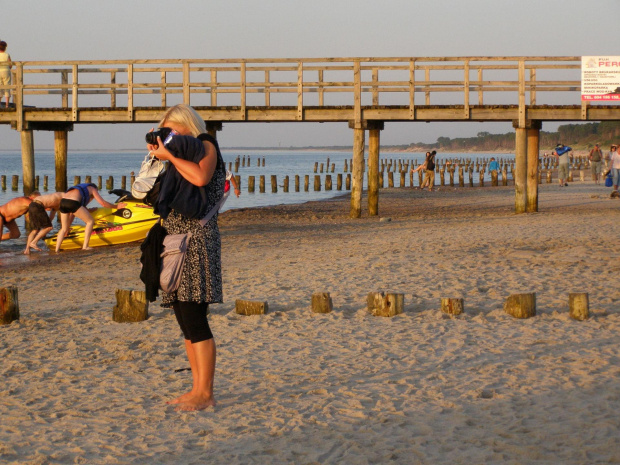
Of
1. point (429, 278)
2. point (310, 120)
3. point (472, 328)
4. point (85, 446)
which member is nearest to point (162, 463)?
point (85, 446)

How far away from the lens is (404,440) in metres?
4.38

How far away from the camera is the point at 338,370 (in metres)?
5.87

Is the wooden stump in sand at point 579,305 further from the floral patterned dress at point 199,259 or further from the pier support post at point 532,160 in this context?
the pier support post at point 532,160

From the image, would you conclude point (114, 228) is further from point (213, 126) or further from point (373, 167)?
point (373, 167)

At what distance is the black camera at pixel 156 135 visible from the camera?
4.59m

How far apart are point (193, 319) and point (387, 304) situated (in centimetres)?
320

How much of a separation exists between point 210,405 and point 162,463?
2.92 ft

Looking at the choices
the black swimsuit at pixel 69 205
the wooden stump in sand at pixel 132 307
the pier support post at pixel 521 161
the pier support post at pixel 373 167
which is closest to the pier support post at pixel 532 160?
the pier support post at pixel 521 161

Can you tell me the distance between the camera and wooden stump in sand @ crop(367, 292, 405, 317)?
7.61m

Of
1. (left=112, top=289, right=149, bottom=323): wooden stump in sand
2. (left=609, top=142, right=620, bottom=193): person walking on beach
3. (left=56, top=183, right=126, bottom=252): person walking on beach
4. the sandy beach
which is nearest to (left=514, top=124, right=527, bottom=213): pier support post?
(left=609, top=142, right=620, bottom=193): person walking on beach

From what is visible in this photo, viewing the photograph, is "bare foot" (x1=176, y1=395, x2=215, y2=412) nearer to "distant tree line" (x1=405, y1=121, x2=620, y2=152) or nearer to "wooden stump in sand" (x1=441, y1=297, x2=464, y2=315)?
"wooden stump in sand" (x1=441, y1=297, x2=464, y2=315)

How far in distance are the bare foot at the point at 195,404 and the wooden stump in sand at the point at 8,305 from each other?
3284 mm

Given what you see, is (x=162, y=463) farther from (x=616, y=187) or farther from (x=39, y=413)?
(x=616, y=187)

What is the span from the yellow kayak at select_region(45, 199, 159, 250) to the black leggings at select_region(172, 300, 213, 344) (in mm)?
11068
